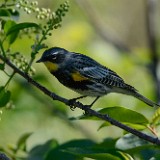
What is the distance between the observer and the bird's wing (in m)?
4.03

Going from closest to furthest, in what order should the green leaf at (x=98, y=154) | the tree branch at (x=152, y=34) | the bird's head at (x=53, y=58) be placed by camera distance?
the green leaf at (x=98, y=154)
the bird's head at (x=53, y=58)
the tree branch at (x=152, y=34)

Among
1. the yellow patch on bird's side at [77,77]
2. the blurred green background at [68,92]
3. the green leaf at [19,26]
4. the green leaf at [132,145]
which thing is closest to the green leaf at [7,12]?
the green leaf at [19,26]

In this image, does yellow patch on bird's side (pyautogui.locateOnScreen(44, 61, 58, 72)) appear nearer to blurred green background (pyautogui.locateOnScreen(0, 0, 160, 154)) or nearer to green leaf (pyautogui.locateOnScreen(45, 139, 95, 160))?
blurred green background (pyautogui.locateOnScreen(0, 0, 160, 154))

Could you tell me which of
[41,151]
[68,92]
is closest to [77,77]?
[68,92]

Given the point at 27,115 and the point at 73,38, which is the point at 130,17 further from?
the point at 27,115

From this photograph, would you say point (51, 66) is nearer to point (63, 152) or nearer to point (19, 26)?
point (63, 152)

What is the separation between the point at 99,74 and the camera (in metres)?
4.05

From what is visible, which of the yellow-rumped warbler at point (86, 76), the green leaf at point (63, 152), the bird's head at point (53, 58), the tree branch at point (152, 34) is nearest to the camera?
the green leaf at point (63, 152)

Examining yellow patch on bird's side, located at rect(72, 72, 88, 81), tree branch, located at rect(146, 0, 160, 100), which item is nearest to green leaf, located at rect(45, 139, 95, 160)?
yellow patch on bird's side, located at rect(72, 72, 88, 81)

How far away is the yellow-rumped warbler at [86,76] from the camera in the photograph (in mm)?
3943

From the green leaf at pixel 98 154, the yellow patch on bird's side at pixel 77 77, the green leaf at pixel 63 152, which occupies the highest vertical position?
the yellow patch on bird's side at pixel 77 77

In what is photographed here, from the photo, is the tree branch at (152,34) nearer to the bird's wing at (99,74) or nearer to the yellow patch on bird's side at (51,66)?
the bird's wing at (99,74)

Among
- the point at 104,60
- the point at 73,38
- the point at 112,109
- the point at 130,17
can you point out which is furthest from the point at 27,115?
the point at 130,17

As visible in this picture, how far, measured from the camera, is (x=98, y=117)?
2514 millimetres
